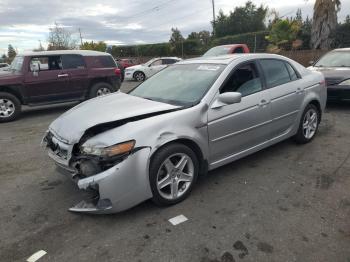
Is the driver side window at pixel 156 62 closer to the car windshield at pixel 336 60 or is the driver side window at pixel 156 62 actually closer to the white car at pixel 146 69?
the white car at pixel 146 69

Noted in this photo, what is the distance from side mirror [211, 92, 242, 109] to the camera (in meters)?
3.79

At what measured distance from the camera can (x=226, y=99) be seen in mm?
3801

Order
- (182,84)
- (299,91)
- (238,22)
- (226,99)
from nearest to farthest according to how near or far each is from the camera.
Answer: (226,99), (182,84), (299,91), (238,22)

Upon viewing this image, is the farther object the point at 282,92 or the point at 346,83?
the point at 346,83

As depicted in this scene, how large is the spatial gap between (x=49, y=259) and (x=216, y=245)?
4.70 ft

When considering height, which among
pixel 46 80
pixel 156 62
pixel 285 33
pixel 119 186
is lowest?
pixel 119 186

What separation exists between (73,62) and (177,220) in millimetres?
7573

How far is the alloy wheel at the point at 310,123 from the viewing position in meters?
5.36

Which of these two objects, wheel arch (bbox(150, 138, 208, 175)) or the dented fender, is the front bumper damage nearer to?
the dented fender

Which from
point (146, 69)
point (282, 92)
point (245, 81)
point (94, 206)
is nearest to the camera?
point (94, 206)

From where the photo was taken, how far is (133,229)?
3.20 metres

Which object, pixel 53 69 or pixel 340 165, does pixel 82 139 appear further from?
pixel 53 69

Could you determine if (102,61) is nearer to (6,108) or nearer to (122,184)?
(6,108)

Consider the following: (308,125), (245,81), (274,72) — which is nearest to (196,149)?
(245,81)
